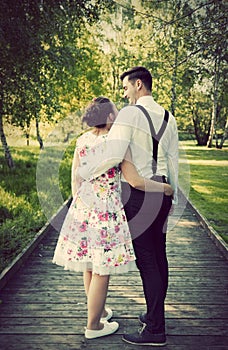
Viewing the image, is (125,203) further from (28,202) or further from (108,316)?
(28,202)

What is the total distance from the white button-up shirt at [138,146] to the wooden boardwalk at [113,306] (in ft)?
4.31

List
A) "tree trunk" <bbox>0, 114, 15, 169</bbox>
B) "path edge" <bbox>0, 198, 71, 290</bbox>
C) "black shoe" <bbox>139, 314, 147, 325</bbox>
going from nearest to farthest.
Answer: "black shoe" <bbox>139, 314, 147, 325</bbox> < "path edge" <bbox>0, 198, 71, 290</bbox> < "tree trunk" <bbox>0, 114, 15, 169</bbox>

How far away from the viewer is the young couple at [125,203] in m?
3.00

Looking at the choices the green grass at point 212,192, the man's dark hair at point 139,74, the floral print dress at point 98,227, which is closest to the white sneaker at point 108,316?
the floral print dress at point 98,227

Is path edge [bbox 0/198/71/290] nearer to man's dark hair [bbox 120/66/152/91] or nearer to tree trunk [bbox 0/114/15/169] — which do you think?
man's dark hair [bbox 120/66/152/91]

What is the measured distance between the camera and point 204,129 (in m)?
37.7

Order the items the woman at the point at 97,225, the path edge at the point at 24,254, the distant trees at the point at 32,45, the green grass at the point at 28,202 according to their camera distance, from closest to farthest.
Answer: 1. the woman at the point at 97,225
2. the path edge at the point at 24,254
3. the green grass at the point at 28,202
4. the distant trees at the point at 32,45

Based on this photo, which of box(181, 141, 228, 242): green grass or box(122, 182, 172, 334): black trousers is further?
box(181, 141, 228, 242): green grass

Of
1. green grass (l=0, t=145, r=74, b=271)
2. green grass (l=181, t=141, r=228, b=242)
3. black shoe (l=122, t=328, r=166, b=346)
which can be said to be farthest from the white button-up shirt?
green grass (l=181, t=141, r=228, b=242)

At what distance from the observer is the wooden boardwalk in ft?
11.0

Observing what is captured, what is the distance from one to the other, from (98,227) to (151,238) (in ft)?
1.37

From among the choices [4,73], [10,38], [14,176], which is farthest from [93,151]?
[14,176]

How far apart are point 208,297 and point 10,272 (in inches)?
87.5

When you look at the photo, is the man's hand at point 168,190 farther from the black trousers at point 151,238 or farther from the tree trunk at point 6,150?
the tree trunk at point 6,150
